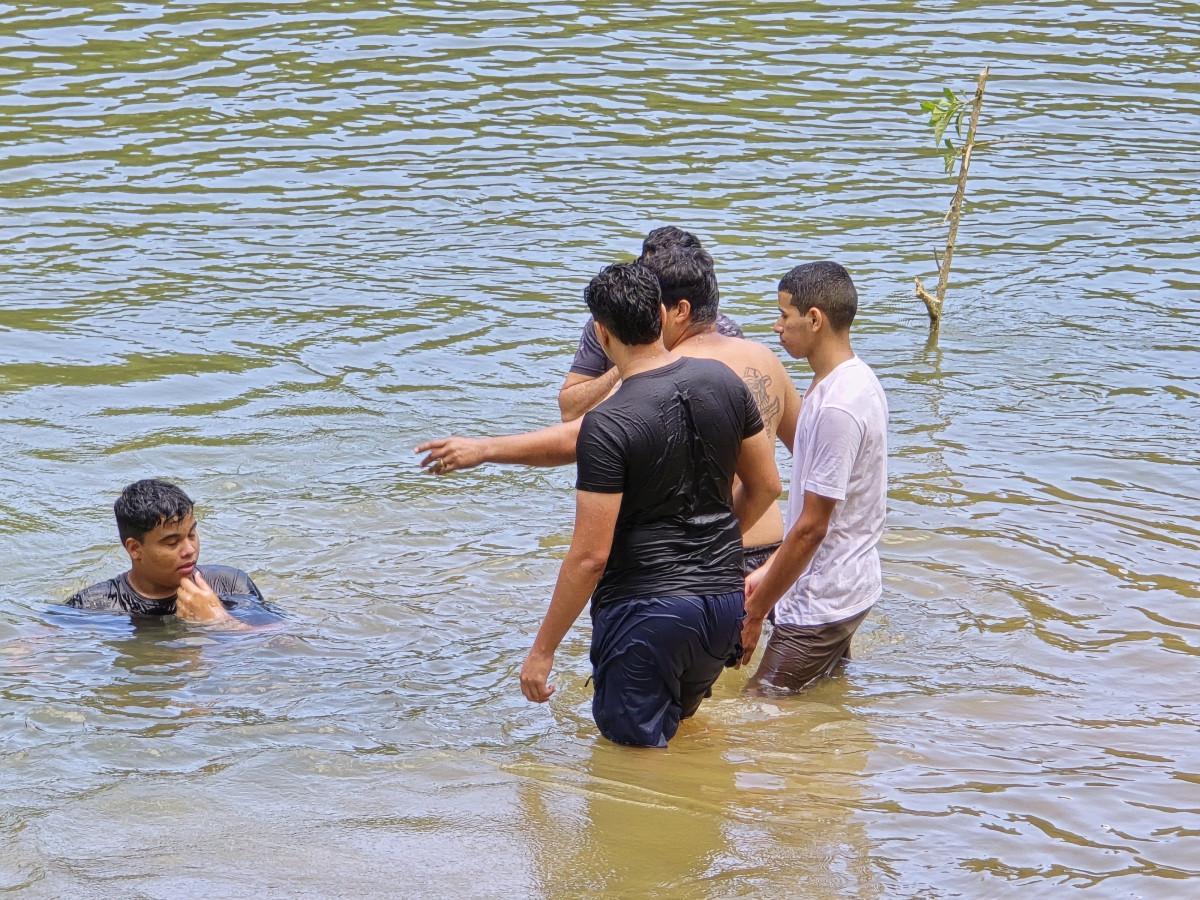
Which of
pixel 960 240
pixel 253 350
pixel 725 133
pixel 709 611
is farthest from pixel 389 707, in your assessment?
pixel 725 133

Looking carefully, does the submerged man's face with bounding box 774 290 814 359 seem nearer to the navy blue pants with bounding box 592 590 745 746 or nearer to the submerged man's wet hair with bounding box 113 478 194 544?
the navy blue pants with bounding box 592 590 745 746

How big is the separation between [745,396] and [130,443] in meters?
5.86

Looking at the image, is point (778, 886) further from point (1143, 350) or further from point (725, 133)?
point (725, 133)

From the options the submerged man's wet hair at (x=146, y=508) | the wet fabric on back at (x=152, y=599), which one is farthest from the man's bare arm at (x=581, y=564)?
the wet fabric on back at (x=152, y=599)

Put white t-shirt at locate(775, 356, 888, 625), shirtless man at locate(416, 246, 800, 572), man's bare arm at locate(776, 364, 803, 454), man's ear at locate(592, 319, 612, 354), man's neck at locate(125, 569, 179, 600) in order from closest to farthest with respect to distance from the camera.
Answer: man's ear at locate(592, 319, 612, 354) → white t-shirt at locate(775, 356, 888, 625) → shirtless man at locate(416, 246, 800, 572) → man's bare arm at locate(776, 364, 803, 454) → man's neck at locate(125, 569, 179, 600)

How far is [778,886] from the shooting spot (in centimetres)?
449

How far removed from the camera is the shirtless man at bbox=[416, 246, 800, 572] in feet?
18.6

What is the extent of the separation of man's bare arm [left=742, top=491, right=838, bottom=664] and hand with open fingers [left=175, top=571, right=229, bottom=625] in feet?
9.05

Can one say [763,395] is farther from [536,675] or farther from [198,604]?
[198,604]

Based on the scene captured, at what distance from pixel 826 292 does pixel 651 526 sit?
123cm

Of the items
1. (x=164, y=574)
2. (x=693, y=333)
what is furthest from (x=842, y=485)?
(x=164, y=574)

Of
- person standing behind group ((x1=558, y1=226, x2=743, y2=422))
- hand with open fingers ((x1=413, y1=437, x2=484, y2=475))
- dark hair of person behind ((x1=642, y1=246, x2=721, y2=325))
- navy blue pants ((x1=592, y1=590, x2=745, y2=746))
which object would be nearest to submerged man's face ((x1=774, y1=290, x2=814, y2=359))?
dark hair of person behind ((x1=642, y1=246, x2=721, y2=325))

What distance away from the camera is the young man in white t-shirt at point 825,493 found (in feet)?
18.3

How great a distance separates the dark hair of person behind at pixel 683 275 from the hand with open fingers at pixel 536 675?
1.54 m
